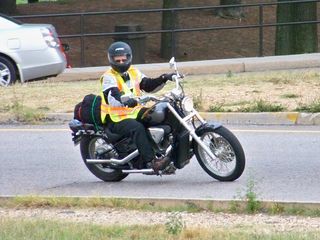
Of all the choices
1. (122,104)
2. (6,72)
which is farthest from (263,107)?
(6,72)

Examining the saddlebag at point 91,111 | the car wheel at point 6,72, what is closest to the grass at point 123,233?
the saddlebag at point 91,111

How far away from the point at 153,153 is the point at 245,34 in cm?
2011

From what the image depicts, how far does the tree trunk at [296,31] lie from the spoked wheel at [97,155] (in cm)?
1372

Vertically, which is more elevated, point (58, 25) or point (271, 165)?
point (58, 25)

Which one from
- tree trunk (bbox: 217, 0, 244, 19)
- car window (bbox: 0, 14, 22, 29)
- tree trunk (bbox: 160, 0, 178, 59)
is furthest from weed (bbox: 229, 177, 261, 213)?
tree trunk (bbox: 217, 0, 244, 19)

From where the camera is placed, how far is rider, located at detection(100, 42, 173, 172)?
30.5 feet

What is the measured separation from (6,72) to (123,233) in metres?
10.6

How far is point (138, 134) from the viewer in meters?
9.27

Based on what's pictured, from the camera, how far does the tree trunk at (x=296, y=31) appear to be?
22.9 meters

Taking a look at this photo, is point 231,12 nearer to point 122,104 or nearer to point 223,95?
point 223,95

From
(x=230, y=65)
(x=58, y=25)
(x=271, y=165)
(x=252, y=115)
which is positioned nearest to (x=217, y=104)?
(x=252, y=115)

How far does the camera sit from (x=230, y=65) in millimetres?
20250

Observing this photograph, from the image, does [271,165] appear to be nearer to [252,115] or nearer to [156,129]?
[156,129]

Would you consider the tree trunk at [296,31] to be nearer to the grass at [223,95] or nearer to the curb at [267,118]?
the grass at [223,95]
